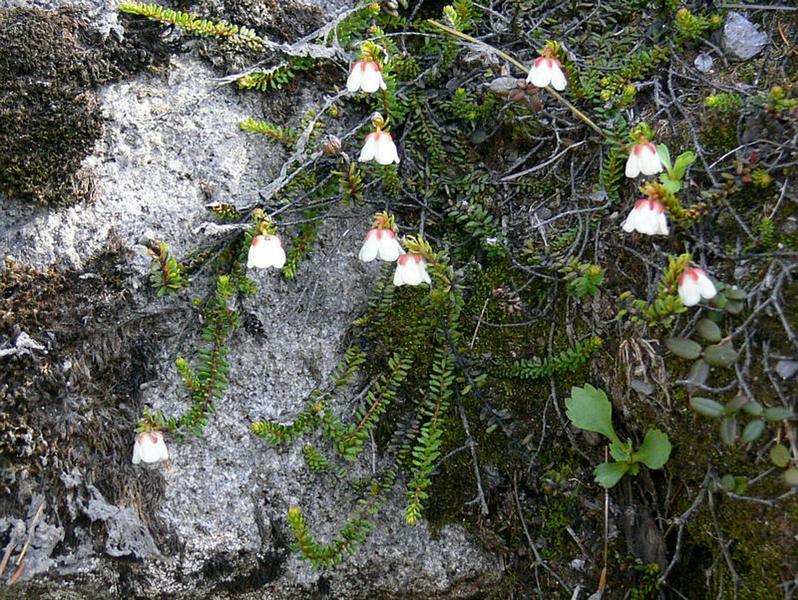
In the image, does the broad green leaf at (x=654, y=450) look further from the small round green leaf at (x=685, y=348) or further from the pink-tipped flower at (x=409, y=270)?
the pink-tipped flower at (x=409, y=270)

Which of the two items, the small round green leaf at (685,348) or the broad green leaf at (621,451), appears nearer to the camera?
the small round green leaf at (685,348)

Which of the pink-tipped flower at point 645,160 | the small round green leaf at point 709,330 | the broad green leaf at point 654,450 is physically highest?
the pink-tipped flower at point 645,160

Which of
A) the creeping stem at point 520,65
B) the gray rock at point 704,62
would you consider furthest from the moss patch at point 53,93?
the gray rock at point 704,62

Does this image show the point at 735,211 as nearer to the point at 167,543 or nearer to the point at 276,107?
the point at 276,107

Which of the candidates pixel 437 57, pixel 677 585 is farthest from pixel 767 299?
pixel 437 57

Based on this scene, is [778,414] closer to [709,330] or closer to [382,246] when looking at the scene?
[709,330]

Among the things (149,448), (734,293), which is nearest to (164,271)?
(149,448)
